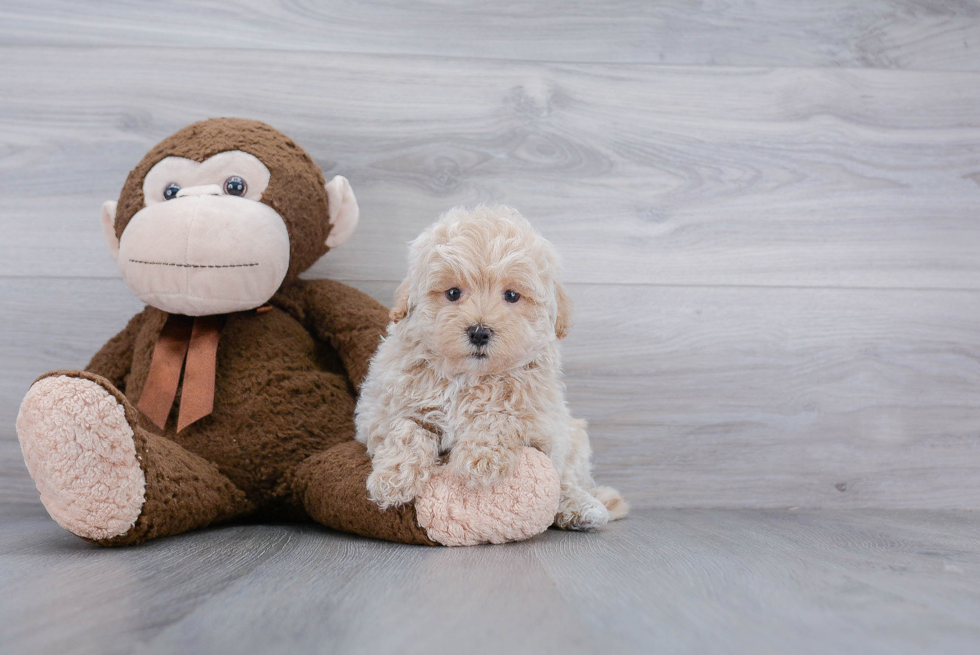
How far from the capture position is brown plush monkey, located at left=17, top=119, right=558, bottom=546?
0.78 metres

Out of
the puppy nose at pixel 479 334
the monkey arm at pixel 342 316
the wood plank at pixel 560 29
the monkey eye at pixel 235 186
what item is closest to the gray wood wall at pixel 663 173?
the wood plank at pixel 560 29

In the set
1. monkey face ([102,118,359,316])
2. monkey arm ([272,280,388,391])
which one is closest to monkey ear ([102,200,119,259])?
monkey face ([102,118,359,316])

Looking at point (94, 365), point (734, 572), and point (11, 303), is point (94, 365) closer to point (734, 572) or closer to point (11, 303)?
point (11, 303)

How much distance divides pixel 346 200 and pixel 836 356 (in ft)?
3.01

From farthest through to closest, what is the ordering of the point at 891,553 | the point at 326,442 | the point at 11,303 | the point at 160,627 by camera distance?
the point at 11,303 < the point at 326,442 < the point at 891,553 < the point at 160,627

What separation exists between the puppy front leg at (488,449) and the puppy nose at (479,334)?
0.10 metres

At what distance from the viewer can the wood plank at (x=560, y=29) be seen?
1.21 meters

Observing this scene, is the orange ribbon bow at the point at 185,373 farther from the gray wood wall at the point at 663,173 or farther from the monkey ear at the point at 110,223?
the gray wood wall at the point at 663,173

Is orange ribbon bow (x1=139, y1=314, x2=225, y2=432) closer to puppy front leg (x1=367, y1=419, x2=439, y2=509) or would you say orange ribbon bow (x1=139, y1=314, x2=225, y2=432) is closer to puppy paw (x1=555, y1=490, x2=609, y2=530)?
puppy front leg (x1=367, y1=419, x2=439, y2=509)

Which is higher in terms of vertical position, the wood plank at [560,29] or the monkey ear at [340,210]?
the wood plank at [560,29]

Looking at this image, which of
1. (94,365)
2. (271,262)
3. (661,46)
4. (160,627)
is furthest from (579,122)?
(160,627)

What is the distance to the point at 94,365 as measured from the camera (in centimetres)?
107

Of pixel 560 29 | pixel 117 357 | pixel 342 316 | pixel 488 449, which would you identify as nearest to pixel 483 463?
pixel 488 449

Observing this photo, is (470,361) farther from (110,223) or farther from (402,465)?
(110,223)
